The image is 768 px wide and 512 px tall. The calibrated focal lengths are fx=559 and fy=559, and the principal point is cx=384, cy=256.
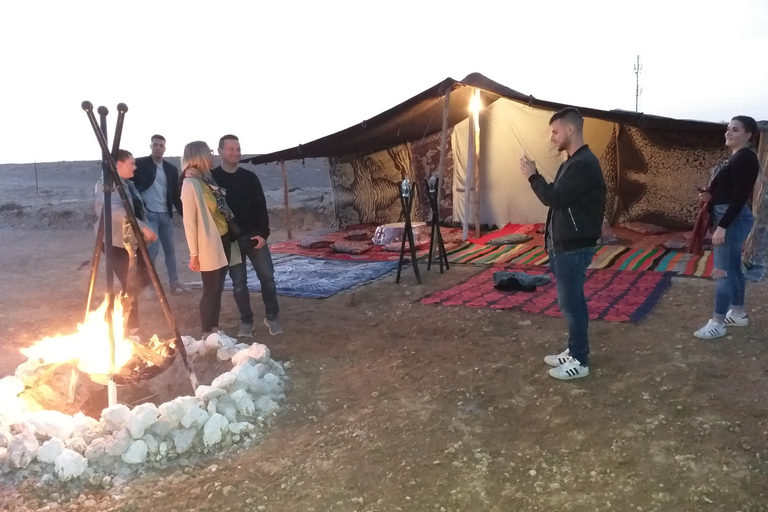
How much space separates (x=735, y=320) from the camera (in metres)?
3.91

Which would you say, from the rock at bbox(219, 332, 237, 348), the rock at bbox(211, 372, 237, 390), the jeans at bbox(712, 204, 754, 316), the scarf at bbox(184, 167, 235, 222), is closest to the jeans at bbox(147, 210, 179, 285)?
the scarf at bbox(184, 167, 235, 222)

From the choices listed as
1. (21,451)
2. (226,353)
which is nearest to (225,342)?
(226,353)

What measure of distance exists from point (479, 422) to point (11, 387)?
2.44 m

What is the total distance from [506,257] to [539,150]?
278 centimetres

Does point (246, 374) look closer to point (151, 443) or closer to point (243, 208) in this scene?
point (151, 443)

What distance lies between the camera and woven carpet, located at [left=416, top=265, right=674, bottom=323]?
4.54m

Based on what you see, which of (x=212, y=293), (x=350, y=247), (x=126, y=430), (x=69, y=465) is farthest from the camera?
(x=350, y=247)

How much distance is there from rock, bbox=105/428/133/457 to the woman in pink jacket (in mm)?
1399

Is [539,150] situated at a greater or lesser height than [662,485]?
greater

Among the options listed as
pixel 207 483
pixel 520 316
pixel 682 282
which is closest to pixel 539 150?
pixel 682 282

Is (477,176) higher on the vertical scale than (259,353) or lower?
higher

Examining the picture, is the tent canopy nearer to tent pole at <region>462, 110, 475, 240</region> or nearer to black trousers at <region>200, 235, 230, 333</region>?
tent pole at <region>462, 110, 475, 240</region>

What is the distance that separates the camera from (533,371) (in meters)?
3.38

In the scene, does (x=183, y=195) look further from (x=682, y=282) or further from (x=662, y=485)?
(x=682, y=282)
